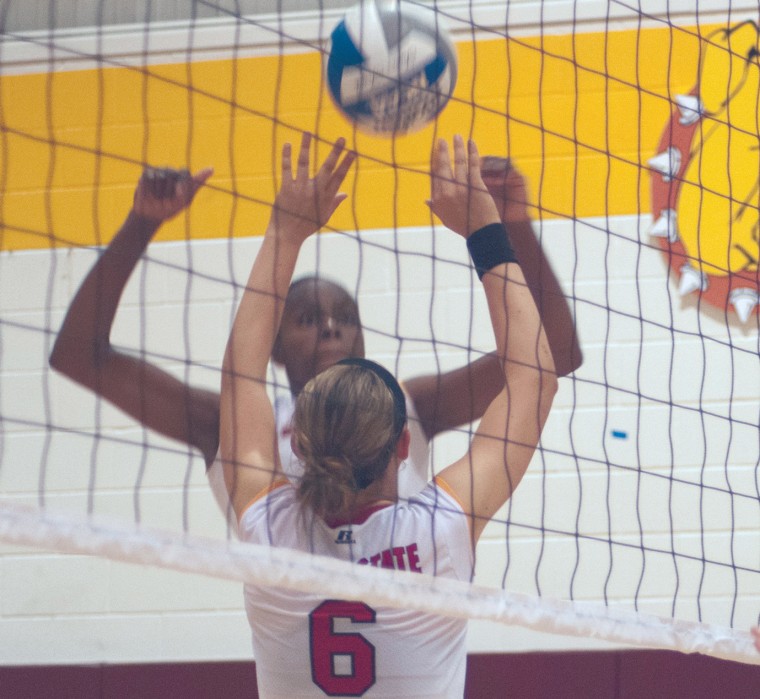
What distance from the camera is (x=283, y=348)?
2.30m

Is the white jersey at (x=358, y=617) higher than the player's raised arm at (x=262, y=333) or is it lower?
lower

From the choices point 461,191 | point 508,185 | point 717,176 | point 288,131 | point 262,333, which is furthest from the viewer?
point 288,131

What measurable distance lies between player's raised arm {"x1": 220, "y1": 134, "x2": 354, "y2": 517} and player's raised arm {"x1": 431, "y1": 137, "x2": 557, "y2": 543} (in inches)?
7.7

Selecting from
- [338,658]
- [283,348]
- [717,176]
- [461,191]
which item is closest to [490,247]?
[461,191]

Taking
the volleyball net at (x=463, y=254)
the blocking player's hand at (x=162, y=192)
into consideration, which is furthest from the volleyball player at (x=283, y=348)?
the volleyball net at (x=463, y=254)

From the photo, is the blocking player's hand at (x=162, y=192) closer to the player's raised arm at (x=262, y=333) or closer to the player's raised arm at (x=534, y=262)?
the player's raised arm at (x=262, y=333)

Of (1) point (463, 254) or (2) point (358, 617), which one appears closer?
(2) point (358, 617)

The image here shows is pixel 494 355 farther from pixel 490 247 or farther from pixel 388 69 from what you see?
pixel 388 69

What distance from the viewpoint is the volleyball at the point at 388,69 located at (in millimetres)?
2184

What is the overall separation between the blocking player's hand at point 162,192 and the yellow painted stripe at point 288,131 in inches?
78.7

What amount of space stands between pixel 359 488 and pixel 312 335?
86 cm

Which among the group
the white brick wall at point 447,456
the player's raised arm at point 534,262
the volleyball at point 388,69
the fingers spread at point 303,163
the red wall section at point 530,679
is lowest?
the red wall section at point 530,679

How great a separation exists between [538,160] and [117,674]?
2354mm

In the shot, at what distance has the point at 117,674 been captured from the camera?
A: 11.6ft
